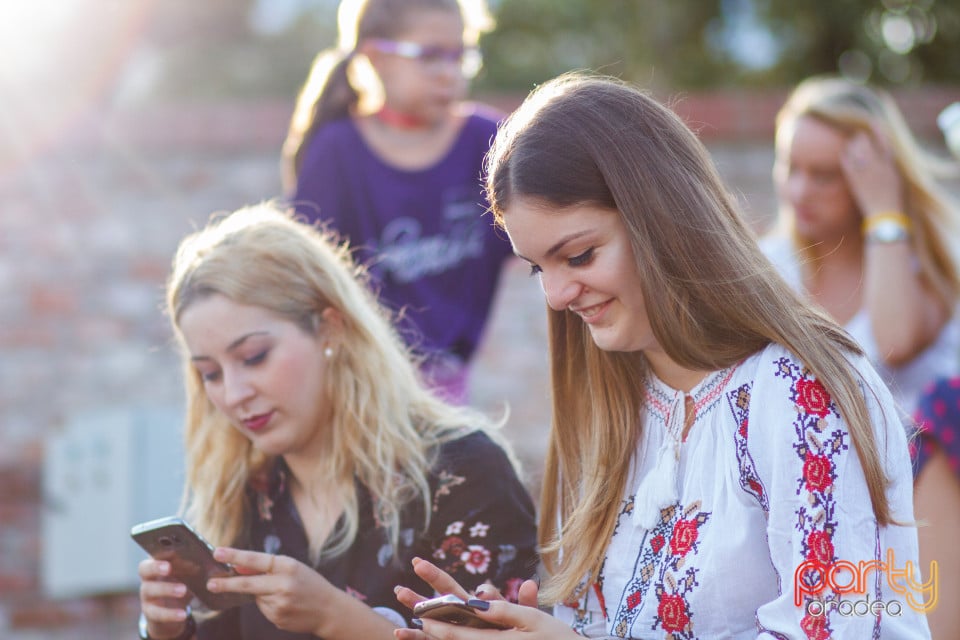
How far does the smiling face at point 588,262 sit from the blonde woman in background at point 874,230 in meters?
1.56

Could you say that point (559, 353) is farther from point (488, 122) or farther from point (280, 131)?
point (280, 131)

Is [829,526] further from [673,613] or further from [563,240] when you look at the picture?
[563,240]

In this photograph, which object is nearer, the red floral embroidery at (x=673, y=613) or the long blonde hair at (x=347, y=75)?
the red floral embroidery at (x=673, y=613)

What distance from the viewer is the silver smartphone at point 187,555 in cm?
220

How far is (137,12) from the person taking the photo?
804 centimetres

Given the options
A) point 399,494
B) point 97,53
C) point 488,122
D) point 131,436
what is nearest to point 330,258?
point 399,494

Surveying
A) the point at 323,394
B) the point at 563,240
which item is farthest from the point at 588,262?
the point at 323,394

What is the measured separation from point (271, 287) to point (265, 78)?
9.92 m

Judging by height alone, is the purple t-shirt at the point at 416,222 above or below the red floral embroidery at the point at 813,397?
above

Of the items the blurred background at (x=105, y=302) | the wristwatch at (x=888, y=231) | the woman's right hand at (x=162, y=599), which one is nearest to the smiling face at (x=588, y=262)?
the woman's right hand at (x=162, y=599)

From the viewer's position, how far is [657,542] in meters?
1.95

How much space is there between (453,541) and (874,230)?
5.74 ft

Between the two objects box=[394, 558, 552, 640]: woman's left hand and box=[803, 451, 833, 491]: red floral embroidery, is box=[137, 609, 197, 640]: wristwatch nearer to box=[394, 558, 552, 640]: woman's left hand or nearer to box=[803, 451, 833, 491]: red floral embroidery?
box=[394, 558, 552, 640]: woman's left hand

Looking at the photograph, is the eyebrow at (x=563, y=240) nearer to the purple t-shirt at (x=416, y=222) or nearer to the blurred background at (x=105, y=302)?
the purple t-shirt at (x=416, y=222)
